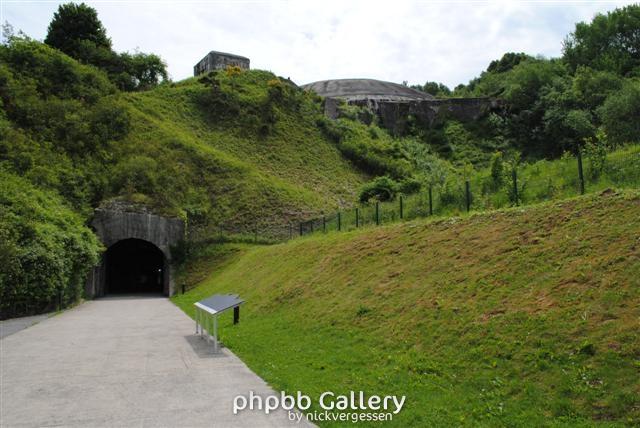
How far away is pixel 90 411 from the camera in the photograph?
700 centimetres

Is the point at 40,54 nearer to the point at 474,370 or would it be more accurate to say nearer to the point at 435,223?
the point at 435,223

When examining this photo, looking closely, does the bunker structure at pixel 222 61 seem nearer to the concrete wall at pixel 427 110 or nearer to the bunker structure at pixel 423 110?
the bunker structure at pixel 423 110

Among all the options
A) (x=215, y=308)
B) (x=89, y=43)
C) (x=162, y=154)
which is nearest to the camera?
(x=215, y=308)

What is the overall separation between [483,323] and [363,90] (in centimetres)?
7385

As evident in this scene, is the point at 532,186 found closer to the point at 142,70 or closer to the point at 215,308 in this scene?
the point at 215,308

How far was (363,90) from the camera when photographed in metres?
78.8

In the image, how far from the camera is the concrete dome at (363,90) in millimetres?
73750

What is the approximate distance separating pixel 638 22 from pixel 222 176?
195 feet

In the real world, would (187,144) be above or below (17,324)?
above

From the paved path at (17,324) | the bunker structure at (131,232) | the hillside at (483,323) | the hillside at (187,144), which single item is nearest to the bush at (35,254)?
the paved path at (17,324)

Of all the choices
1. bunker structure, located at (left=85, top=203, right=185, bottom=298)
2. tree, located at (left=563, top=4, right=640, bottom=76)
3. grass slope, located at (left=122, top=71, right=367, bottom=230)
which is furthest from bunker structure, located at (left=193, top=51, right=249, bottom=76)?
tree, located at (left=563, top=4, right=640, bottom=76)

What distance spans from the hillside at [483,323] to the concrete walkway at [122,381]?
1.00 m

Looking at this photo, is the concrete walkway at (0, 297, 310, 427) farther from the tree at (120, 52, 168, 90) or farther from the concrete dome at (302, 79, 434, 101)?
the concrete dome at (302, 79, 434, 101)

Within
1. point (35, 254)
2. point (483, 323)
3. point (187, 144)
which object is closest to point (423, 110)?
point (187, 144)
